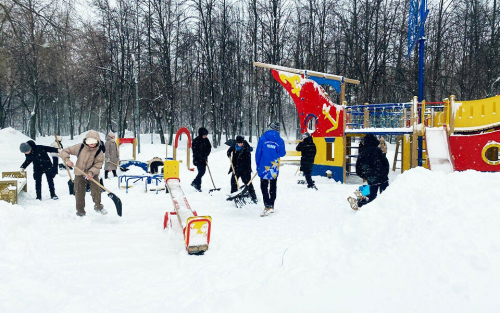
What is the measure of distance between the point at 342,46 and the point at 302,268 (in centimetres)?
2530

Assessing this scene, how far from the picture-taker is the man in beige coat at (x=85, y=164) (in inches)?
224

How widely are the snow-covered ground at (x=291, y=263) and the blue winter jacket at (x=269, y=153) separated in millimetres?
1366

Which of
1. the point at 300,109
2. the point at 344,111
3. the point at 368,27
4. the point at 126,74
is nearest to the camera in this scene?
the point at 344,111

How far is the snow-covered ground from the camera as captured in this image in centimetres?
243

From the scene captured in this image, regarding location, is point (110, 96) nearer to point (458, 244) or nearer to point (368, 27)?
point (368, 27)

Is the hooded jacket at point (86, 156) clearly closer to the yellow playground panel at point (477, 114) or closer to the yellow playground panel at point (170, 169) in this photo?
the yellow playground panel at point (170, 169)

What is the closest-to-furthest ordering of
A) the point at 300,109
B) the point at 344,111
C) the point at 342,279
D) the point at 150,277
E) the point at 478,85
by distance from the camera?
1. the point at 342,279
2. the point at 150,277
3. the point at 344,111
4. the point at 300,109
5. the point at 478,85

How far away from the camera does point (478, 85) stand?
Result: 24.0 meters

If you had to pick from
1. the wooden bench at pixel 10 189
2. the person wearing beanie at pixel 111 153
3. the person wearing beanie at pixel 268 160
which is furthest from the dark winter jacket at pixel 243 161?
the person wearing beanie at pixel 111 153

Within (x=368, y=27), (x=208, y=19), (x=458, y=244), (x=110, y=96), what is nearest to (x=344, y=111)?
(x=458, y=244)

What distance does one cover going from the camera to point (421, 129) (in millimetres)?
9734

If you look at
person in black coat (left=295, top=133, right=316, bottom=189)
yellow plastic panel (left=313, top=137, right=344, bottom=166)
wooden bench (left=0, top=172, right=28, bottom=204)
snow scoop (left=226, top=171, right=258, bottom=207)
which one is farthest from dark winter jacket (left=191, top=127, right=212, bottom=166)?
yellow plastic panel (left=313, top=137, right=344, bottom=166)

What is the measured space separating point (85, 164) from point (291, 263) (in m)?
4.37

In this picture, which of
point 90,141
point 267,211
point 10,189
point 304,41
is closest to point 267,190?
point 267,211
